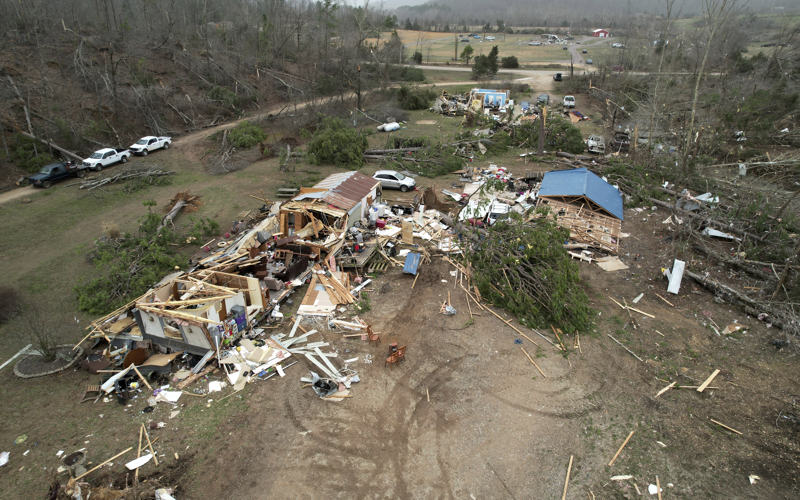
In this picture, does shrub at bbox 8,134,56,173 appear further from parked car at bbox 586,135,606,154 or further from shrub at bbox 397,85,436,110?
parked car at bbox 586,135,606,154

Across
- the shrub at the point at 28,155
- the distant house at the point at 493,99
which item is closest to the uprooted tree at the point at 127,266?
the shrub at the point at 28,155

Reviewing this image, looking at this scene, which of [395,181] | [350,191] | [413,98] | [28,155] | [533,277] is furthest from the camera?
[413,98]

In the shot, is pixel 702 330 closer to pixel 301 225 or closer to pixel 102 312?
pixel 301 225

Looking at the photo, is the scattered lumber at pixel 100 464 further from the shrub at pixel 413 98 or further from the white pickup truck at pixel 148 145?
the shrub at pixel 413 98

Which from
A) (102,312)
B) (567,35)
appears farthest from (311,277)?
(567,35)

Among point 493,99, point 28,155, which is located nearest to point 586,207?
point 493,99

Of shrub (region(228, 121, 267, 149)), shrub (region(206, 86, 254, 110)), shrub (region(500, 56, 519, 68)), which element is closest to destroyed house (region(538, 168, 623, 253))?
shrub (region(228, 121, 267, 149))

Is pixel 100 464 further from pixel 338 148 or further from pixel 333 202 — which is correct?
pixel 338 148
